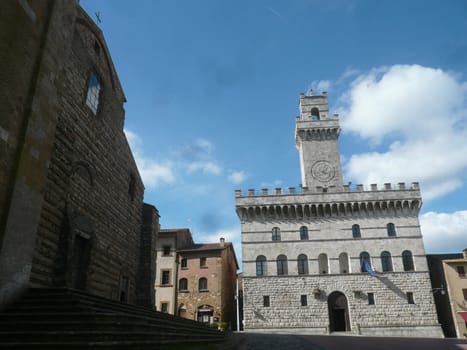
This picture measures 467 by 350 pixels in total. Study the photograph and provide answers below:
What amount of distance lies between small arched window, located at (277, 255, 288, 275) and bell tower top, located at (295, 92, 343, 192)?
21.1 feet

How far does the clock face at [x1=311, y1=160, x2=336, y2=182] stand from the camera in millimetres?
33750

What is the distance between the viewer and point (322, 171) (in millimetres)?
34031

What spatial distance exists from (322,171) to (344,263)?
852cm

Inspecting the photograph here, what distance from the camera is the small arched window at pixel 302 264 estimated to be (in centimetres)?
2961

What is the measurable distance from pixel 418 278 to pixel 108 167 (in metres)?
25.7

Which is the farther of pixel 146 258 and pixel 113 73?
pixel 146 258

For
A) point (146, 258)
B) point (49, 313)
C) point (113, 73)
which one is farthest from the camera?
point (146, 258)

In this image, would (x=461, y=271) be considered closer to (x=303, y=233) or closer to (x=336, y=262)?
(x=336, y=262)

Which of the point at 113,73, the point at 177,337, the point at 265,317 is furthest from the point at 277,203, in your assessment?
the point at 177,337

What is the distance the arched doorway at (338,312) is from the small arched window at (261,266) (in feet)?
18.0

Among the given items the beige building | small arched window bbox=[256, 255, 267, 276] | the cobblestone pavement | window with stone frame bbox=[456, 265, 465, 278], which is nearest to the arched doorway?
small arched window bbox=[256, 255, 267, 276]

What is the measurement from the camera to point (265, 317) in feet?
93.2

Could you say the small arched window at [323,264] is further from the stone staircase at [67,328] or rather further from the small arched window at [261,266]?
the stone staircase at [67,328]

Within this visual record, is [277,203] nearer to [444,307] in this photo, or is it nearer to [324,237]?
[324,237]
